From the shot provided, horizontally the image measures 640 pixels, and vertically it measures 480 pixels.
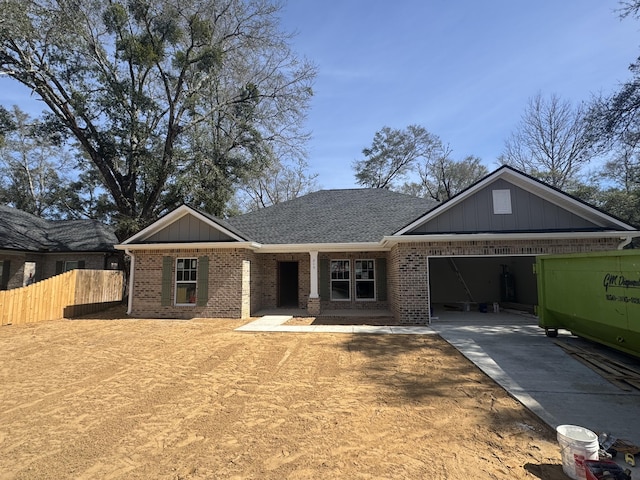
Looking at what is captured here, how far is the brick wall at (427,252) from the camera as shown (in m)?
10.4

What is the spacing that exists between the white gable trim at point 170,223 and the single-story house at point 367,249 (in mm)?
45

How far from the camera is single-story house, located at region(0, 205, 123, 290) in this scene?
1825 cm

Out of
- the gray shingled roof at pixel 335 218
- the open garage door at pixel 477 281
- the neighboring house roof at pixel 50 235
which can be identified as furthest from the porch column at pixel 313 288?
the neighboring house roof at pixel 50 235

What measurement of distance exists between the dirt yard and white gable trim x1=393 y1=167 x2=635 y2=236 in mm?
4736

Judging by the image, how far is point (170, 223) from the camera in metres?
13.0

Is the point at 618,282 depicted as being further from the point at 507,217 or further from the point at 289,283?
the point at 289,283

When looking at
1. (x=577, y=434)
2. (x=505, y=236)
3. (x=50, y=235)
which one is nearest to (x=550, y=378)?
(x=577, y=434)

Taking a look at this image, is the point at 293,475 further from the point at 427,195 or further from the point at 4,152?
the point at 4,152

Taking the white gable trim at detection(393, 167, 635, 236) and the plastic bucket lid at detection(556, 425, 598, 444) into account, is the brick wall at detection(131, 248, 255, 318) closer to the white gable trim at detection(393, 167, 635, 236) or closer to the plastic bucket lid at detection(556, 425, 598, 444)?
the white gable trim at detection(393, 167, 635, 236)

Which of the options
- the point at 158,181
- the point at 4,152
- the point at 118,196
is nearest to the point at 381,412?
the point at 158,181

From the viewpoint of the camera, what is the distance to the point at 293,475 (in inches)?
116

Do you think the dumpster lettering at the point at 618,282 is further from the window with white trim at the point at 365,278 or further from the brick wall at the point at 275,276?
the brick wall at the point at 275,276

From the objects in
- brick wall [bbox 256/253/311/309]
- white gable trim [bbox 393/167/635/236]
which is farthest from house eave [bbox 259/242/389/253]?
white gable trim [bbox 393/167/635/236]

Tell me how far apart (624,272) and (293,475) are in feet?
21.7
